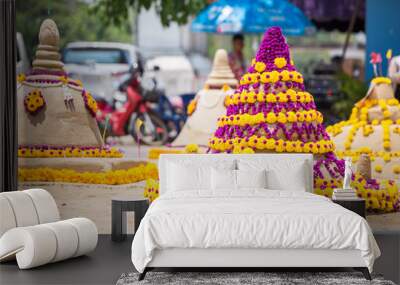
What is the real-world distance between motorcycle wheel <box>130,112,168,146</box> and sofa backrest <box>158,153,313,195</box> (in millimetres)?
1299

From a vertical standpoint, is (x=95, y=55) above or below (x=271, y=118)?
above

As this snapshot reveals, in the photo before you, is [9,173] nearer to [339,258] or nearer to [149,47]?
[149,47]

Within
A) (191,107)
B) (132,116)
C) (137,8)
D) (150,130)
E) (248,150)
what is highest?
(137,8)

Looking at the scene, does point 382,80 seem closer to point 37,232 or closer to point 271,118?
point 271,118

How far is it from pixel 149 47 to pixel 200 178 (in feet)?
7.17

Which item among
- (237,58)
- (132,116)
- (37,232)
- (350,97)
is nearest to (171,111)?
(132,116)

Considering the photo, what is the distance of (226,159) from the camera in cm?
698

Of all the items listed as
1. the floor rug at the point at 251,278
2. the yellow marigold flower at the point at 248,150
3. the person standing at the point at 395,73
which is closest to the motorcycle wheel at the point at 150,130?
the yellow marigold flower at the point at 248,150

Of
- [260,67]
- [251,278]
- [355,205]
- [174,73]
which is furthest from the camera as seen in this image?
[174,73]

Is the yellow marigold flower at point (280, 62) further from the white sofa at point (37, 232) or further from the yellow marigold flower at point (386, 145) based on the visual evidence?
the white sofa at point (37, 232)

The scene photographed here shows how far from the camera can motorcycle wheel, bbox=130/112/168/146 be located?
827 centimetres

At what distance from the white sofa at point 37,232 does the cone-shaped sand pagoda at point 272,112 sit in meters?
1.88

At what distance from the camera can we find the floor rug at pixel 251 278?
5301mm

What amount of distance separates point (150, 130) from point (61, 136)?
0.96 metres
